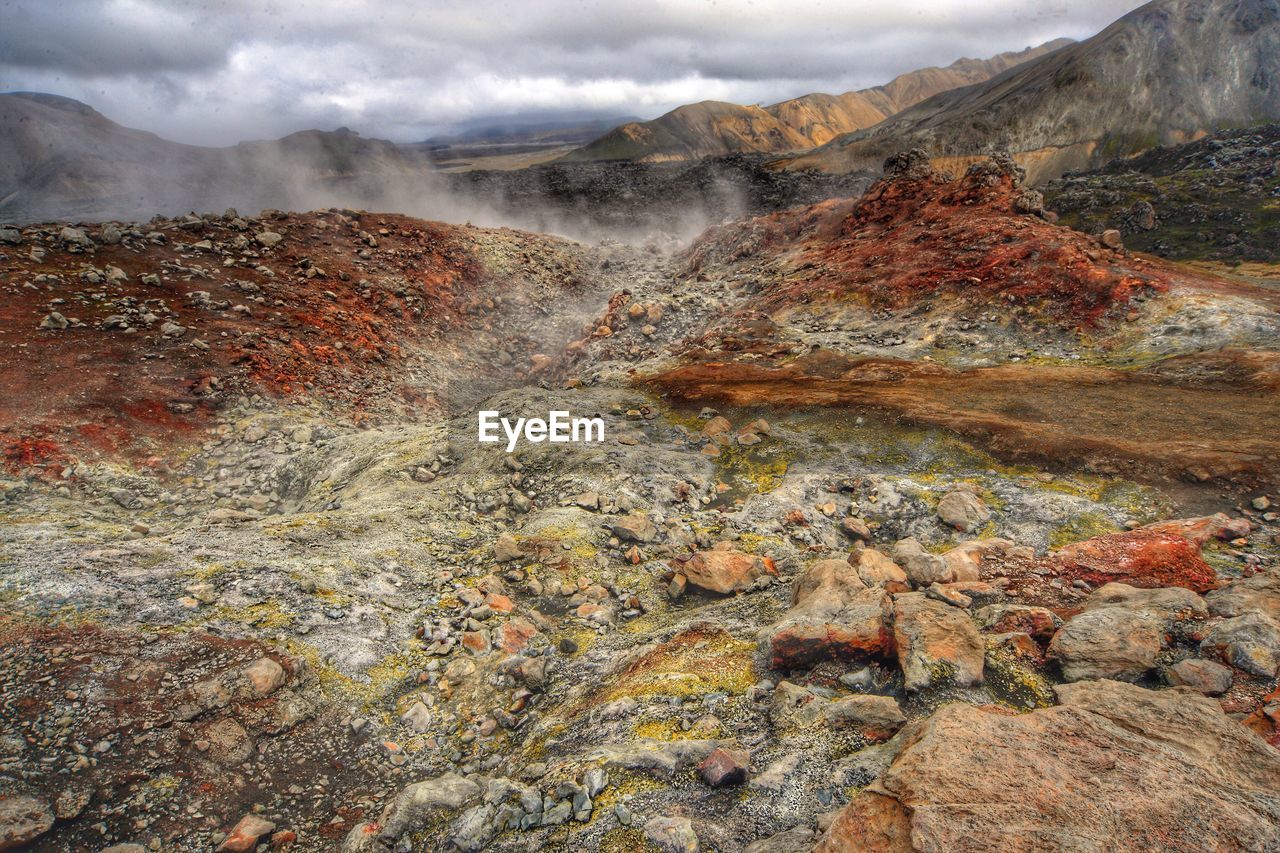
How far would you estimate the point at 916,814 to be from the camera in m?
3.83

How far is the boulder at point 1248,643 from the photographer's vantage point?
5750 millimetres

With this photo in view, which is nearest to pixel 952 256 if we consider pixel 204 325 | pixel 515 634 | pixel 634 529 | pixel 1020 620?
pixel 634 529

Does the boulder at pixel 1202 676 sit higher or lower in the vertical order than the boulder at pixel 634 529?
higher

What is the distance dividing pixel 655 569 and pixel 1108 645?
720cm

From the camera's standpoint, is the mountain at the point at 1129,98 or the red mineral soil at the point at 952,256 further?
the mountain at the point at 1129,98

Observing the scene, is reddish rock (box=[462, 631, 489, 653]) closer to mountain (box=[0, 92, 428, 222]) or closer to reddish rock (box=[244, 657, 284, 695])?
reddish rock (box=[244, 657, 284, 695])

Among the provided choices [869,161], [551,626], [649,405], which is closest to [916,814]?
[551,626]

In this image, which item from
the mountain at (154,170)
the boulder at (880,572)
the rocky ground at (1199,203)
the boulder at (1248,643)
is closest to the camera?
the boulder at (1248,643)

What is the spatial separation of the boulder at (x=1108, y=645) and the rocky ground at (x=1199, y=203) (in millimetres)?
47953

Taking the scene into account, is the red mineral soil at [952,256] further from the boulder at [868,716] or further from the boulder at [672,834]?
the boulder at [672,834]

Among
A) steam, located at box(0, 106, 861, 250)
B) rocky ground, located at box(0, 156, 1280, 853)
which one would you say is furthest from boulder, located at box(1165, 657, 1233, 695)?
steam, located at box(0, 106, 861, 250)

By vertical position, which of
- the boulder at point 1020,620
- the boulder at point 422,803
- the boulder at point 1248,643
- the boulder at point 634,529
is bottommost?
the boulder at point 422,803

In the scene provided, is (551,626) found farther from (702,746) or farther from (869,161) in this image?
(869,161)

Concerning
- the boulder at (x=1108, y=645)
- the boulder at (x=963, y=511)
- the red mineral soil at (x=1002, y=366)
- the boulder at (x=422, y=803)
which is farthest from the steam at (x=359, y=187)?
the boulder at (x=422, y=803)
